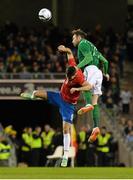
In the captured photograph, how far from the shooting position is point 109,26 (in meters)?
44.2

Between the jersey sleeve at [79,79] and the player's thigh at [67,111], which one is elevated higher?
the jersey sleeve at [79,79]

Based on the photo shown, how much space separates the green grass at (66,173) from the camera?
60.0ft

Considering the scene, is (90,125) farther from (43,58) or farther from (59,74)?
(43,58)

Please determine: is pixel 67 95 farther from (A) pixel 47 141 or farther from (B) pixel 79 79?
(A) pixel 47 141

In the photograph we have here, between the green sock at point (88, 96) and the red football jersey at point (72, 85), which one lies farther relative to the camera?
the green sock at point (88, 96)

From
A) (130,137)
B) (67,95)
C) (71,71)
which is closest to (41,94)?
(67,95)

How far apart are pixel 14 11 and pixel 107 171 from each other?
2503 centimetres

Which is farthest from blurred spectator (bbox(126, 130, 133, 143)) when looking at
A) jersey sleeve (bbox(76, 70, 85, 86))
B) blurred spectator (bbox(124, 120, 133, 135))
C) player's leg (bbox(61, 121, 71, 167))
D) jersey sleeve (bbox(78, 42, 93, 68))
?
jersey sleeve (bbox(76, 70, 85, 86))

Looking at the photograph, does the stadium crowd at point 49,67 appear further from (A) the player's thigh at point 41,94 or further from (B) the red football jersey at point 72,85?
(B) the red football jersey at point 72,85

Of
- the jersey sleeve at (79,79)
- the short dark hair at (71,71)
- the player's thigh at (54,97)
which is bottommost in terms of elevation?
the player's thigh at (54,97)

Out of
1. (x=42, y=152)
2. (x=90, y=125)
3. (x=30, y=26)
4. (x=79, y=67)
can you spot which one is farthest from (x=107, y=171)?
(x=30, y=26)

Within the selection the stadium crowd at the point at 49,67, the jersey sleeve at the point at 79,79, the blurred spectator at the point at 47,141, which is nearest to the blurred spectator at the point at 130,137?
the stadium crowd at the point at 49,67

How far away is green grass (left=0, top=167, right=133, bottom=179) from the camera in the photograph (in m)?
18.3

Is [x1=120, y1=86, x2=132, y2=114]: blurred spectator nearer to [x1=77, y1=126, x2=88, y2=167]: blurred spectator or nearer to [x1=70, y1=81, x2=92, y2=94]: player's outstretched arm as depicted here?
[x1=77, y1=126, x2=88, y2=167]: blurred spectator
